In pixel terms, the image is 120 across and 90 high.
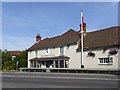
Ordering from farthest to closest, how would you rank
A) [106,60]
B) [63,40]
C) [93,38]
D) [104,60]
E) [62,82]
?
[63,40], [93,38], [104,60], [106,60], [62,82]

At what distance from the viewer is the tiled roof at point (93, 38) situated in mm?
41500

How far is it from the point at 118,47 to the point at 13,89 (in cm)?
2637

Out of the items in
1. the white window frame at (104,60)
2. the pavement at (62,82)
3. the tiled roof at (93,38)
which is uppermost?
the tiled roof at (93,38)

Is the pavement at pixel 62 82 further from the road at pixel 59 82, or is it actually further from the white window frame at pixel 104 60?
the white window frame at pixel 104 60

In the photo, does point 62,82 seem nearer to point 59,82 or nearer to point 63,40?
point 59,82

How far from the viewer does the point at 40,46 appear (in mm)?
62031

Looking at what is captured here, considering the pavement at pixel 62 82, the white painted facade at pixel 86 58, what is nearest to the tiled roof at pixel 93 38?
the white painted facade at pixel 86 58

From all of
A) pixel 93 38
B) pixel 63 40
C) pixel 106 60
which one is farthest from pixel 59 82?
pixel 63 40

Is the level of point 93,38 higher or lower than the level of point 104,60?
higher

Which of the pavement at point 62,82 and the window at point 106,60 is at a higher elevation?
the window at point 106,60

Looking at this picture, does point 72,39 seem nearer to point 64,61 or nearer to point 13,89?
point 64,61

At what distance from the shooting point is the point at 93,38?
46.6 meters

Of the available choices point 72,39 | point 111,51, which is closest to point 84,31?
point 72,39

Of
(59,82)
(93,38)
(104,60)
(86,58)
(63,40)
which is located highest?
(63,40)
